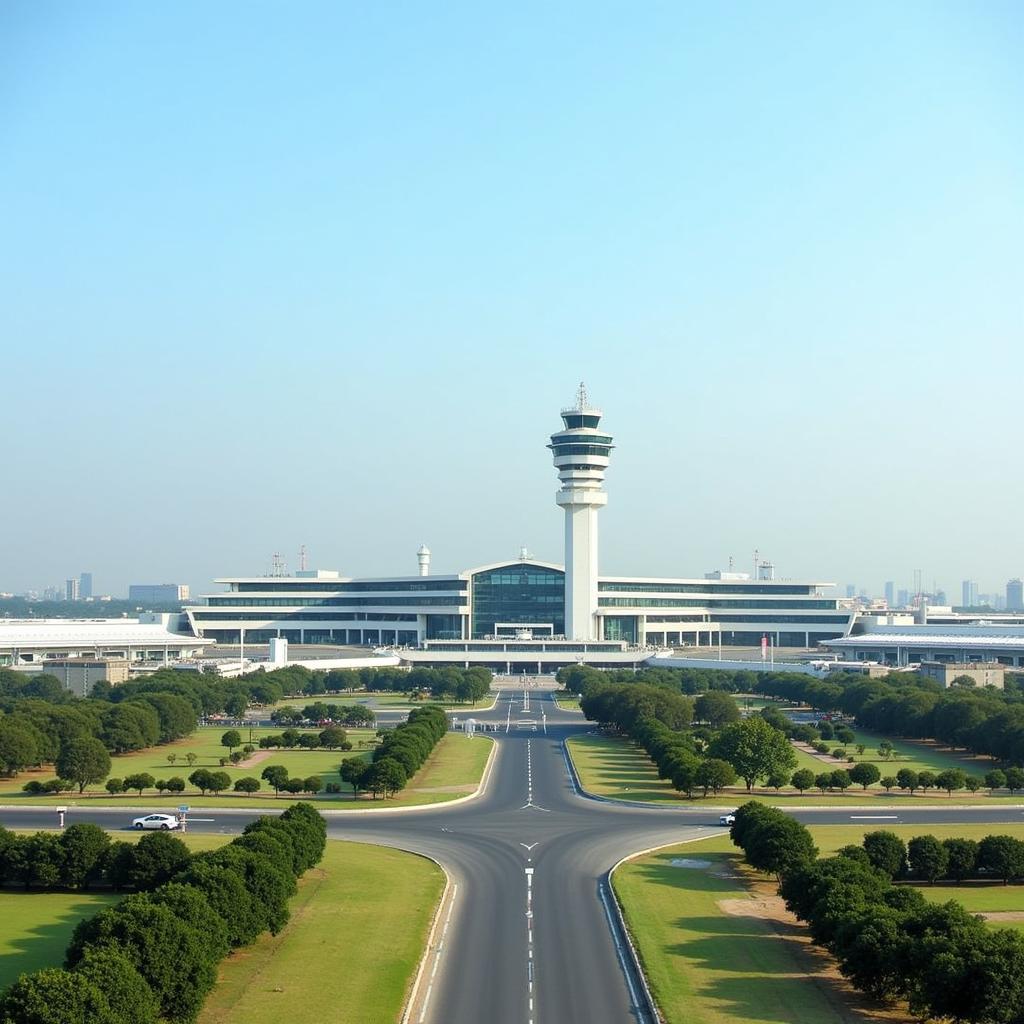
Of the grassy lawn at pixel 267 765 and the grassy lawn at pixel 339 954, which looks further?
the grassy lawn at pixel 267 765

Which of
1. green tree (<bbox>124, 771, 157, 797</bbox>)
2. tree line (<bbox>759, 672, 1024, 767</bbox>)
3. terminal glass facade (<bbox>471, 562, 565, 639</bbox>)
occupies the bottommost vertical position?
green tree (<bbox>124, 771, 157, 797</bbox>)

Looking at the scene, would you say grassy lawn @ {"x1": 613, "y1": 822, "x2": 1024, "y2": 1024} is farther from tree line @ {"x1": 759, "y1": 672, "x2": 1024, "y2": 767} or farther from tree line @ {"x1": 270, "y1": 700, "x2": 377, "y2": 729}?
tree line @ {"x1": 270, "y1": 700, "x2": 377, "y2": 729}

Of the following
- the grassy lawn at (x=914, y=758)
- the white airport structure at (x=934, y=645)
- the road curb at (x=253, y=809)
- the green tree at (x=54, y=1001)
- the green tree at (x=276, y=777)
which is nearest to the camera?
the green tree at (x=54, y=1001)

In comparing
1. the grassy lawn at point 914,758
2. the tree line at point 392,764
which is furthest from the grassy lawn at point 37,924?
the grassy lawn at point 914,758

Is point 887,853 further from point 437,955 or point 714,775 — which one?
point 714,775

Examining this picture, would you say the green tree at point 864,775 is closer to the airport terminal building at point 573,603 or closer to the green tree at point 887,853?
the green tree at point 887,853

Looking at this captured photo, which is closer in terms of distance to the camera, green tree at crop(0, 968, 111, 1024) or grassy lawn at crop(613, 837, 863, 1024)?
green tree at crop(0, 968, 111, 1024)

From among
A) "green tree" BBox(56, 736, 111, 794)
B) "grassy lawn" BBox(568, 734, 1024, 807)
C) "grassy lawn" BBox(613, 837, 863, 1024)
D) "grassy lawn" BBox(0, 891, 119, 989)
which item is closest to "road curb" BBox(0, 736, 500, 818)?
"green tree" BBox(56, 736, 111, 794)

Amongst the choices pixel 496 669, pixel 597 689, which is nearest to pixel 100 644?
pixel 496 669
